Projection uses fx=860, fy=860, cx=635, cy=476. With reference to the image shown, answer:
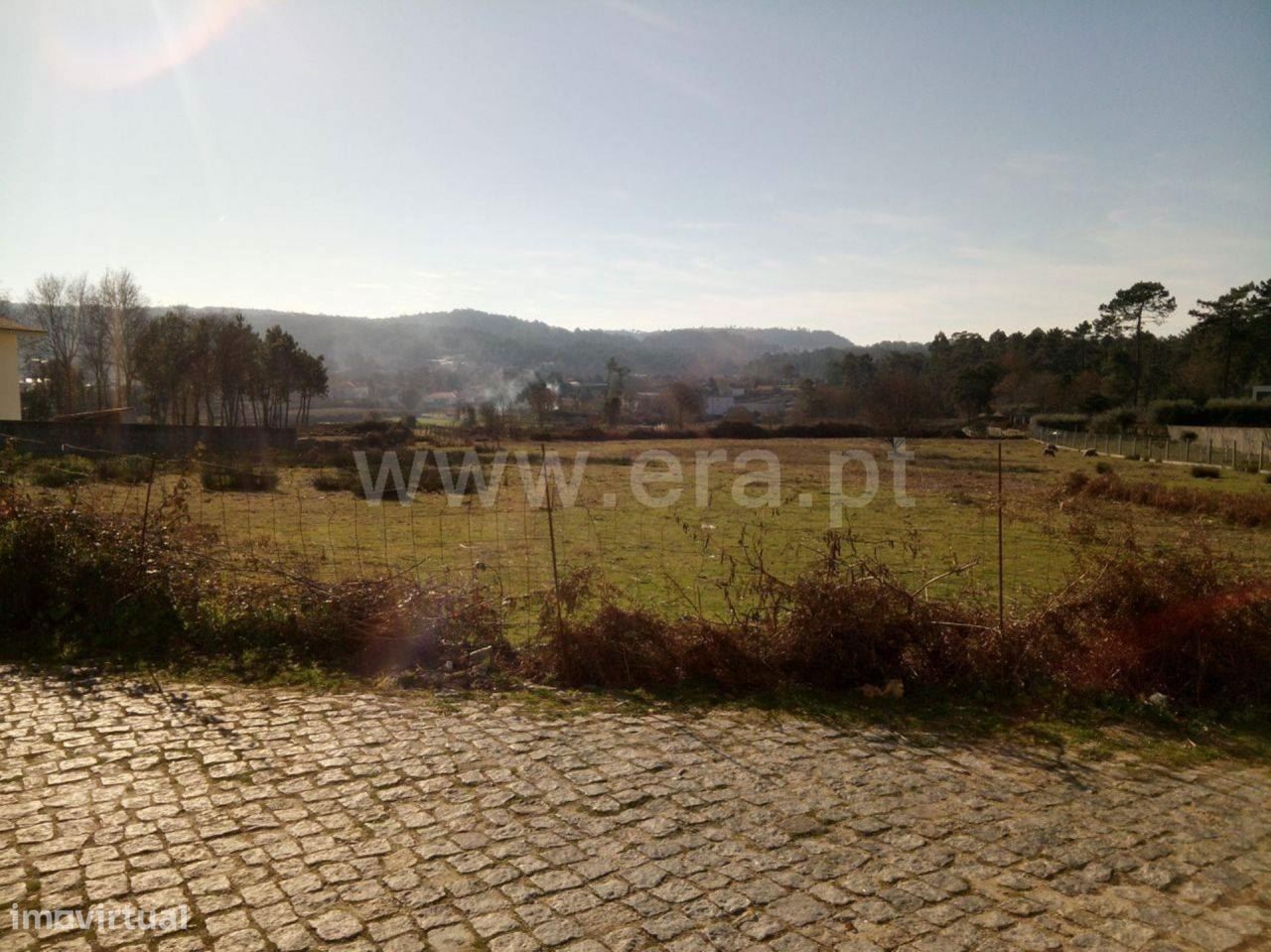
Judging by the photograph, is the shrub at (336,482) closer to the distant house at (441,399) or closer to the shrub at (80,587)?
the shrub at (80,587)

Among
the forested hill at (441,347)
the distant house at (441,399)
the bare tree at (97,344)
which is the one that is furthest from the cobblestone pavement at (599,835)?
the forested hill at (441,347)

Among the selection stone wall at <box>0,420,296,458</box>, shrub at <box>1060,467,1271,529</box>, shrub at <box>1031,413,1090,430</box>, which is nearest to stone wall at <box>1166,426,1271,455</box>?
shrub at <box>1031,413,1090,430</box>

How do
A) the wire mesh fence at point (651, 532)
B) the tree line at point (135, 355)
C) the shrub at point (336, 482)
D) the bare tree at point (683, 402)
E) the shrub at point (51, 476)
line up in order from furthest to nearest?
1. the bare tree at point (683, 402)
2. the tree line at point (135, 355)
3. the shrub at point (336, 482)
4. the shrub at point (51, 476)
5. the wire mesh fence at point (651, 532)

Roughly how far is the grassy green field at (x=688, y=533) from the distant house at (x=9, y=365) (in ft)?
17.2

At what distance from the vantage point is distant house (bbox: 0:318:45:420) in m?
26.0

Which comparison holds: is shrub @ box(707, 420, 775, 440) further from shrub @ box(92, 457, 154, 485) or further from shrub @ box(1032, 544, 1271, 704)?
shrub @ box(1032, 544, 1271, 704)

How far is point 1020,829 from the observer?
14.7ft

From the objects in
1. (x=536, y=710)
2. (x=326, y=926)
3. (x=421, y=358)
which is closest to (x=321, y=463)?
(x=536, y=710)

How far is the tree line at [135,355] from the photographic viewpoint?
51656 mm

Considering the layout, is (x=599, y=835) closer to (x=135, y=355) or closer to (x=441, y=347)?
(x=135, y=355)

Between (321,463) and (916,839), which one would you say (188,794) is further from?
(321,463)

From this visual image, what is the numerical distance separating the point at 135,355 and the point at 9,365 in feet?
88.9

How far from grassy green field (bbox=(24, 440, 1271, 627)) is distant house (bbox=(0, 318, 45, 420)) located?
525cm

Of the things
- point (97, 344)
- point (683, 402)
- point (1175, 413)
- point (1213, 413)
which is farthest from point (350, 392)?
point (1213, 413)
